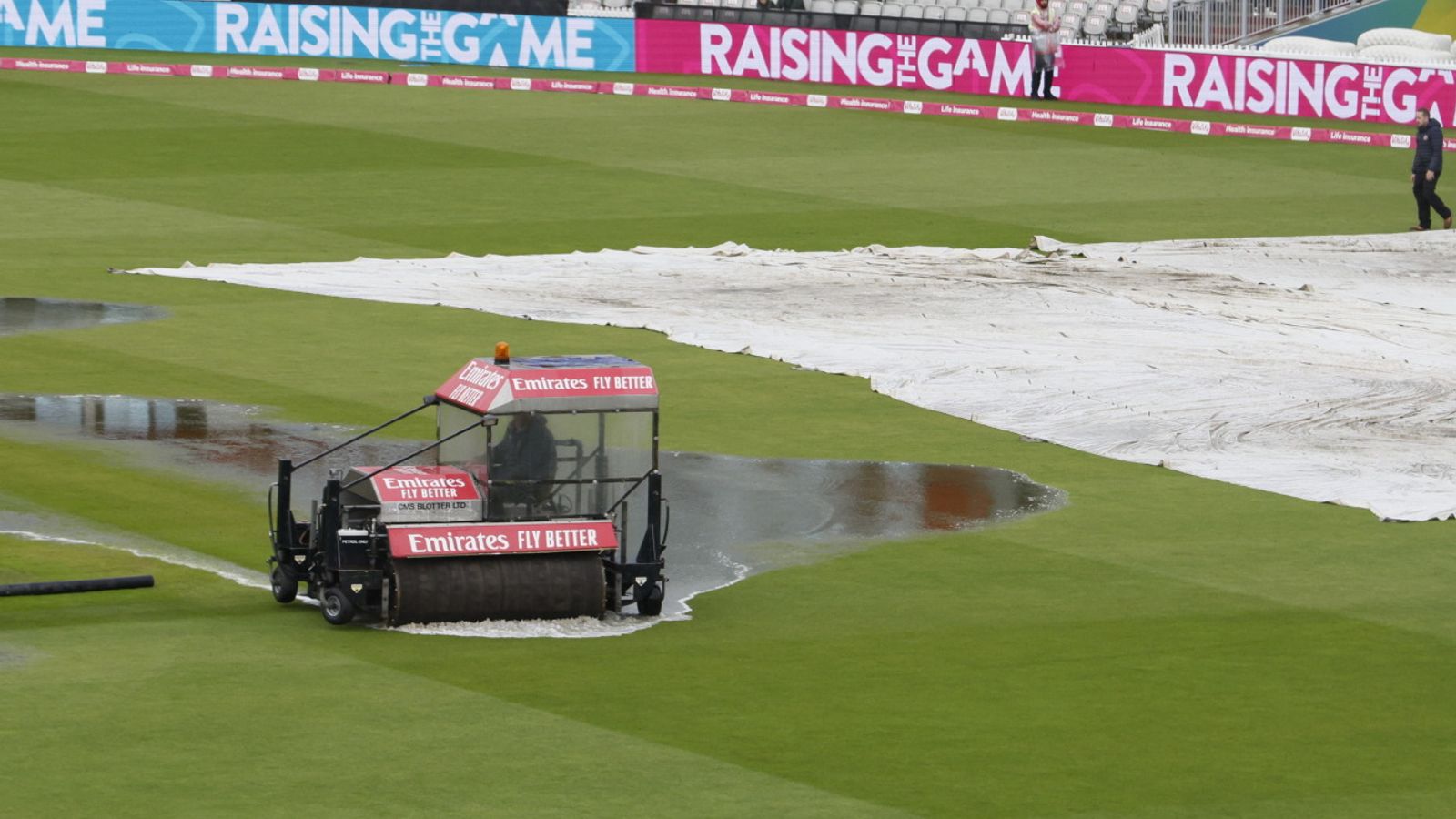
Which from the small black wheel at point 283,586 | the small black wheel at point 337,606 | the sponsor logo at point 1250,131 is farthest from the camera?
the sponsor logo at point 1250,131

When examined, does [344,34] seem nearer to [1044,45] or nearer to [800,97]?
[800,97]

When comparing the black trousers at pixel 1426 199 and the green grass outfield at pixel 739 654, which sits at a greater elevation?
the black trousers at pixel 1426 199

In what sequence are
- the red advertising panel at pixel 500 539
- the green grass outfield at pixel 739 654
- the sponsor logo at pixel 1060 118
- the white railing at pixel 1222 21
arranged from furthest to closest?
the white railing at pixel 1222 21 < the sponsor logo at pixel 1060 118 < the red advertising panel at pixel 500 539 < the green grass outfield at pixel 739 654

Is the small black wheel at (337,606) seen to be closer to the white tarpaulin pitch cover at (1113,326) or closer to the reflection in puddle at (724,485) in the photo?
the reflection in puddle at (724,485)

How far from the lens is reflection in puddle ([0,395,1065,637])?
787 inches

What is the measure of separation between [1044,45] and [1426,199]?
15.8m

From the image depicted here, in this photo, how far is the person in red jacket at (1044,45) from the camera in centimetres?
5462

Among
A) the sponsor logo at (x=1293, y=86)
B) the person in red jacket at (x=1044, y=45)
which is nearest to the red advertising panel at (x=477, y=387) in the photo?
the person in red jacket at (x=1044, y=45)

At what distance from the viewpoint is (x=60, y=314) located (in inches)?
1218

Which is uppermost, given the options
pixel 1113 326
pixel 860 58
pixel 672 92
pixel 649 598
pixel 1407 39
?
pixel 1407 39

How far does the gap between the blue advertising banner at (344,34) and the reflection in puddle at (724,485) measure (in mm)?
35877

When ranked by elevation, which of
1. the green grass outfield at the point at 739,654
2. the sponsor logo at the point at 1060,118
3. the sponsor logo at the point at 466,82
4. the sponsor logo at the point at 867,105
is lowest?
the green grass outfield at the point at 739,654

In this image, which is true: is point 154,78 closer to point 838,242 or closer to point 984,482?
point 838,242

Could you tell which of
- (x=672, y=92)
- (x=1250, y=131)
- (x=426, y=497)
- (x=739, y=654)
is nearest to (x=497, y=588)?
(x=426, y=497)
